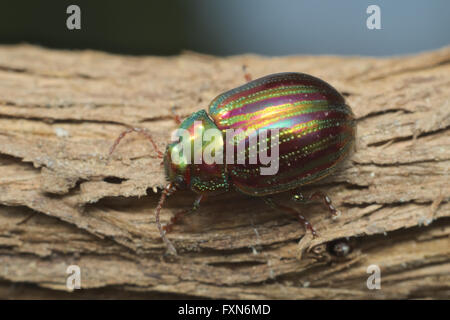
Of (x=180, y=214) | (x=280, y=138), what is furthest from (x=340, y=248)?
(x=180, y=214)

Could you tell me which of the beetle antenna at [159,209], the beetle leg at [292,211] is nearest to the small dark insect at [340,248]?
the beetle leg at [292,211]

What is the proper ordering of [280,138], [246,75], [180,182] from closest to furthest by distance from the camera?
[280,138], [180,182], [246,75]

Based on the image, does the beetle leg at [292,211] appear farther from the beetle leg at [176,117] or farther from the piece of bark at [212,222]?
the beetle leg at [176,117]

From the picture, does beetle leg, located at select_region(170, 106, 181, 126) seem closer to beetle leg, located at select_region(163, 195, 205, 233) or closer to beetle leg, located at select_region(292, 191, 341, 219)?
beetle leg, located at select_region(163, 195, 205, 233)

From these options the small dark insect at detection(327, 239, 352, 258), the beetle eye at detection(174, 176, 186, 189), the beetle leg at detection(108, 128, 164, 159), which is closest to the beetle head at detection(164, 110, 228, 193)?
the beetle eye at detection(174, 176, 186, 189)

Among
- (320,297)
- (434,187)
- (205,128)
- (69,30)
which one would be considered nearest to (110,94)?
(205,128)

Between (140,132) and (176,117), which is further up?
(176,117)

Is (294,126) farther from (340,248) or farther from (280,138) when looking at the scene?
(340,248)
